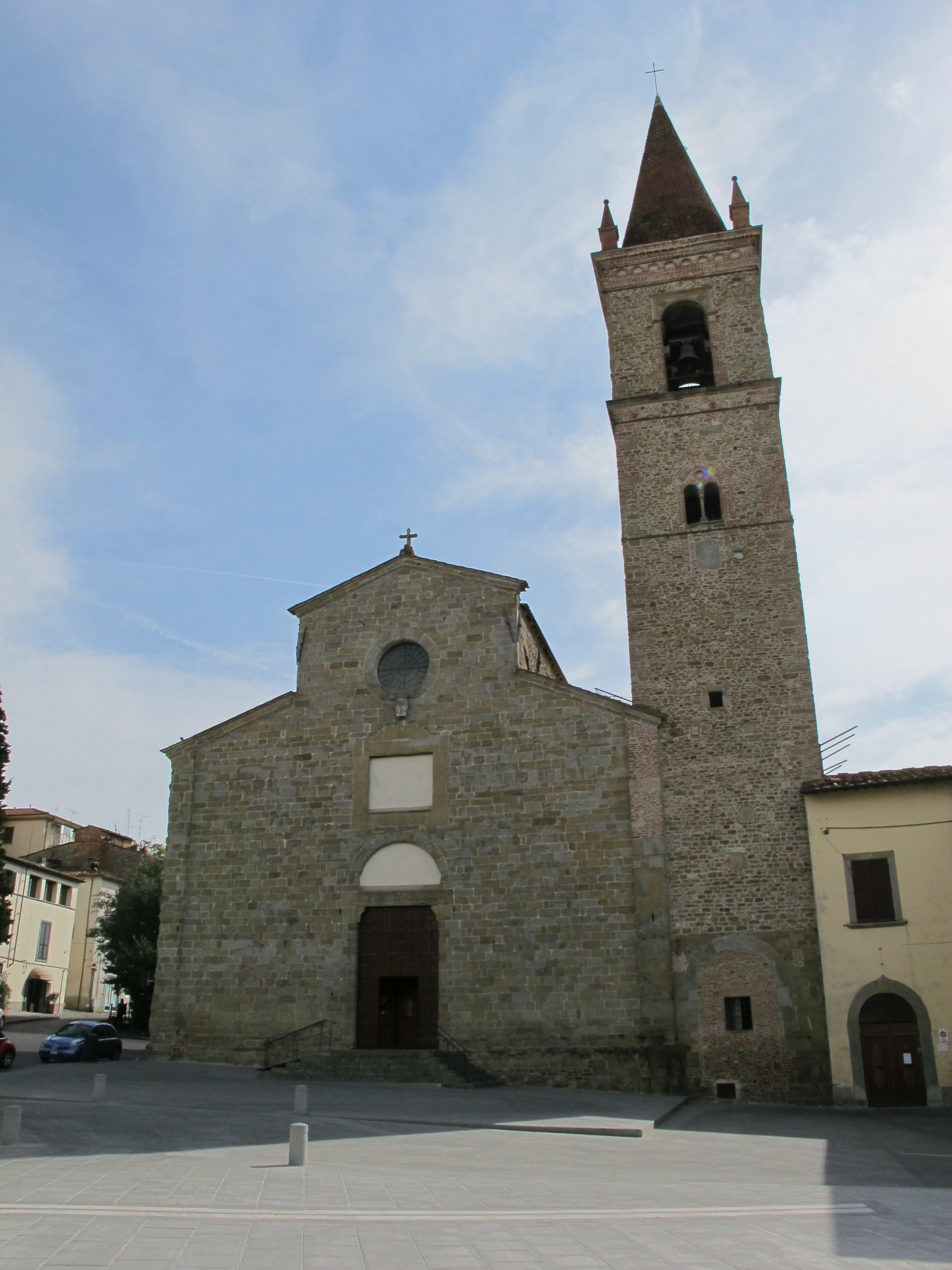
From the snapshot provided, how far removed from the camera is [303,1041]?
2142cm

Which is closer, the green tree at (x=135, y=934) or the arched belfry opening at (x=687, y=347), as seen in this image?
the arched belfry opening at (x=687, y=347)

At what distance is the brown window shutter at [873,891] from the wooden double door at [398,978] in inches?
342

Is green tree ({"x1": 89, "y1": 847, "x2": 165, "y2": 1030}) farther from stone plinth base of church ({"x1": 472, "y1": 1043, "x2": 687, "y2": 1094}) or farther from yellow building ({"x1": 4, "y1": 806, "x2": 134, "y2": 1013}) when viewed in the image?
stone plinth base of church ({"x1": 472, "y1": 1043, "x2": 687, "y2": 1094})

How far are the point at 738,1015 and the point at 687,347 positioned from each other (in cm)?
1611

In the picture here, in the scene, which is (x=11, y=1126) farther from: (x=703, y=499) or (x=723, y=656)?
(x=703, y=499)

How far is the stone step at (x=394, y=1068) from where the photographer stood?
63.8 feet

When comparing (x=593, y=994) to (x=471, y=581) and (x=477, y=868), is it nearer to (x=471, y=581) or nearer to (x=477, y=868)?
(x=477, y=868)

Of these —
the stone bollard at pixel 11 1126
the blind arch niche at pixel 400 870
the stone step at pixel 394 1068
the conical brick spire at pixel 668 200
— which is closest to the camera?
the stone bollard at pixel 11 1126

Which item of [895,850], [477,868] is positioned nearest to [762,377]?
[895,850]

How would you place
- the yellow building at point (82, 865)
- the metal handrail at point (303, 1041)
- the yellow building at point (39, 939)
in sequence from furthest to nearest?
the yellow building at point (82, 865)
the yellow building at point (39, 939)
the metal handrail at point (303, 1041)

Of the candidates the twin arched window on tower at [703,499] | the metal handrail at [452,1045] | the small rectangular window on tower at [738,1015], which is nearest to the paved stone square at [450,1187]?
the small rectangular window on tower at [738,1015]

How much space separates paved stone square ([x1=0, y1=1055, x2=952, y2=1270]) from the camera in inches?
259

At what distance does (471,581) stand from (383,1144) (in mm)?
14264

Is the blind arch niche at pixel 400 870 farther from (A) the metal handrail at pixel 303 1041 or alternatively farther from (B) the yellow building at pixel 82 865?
(B) the yellow building at pixel 82 865
